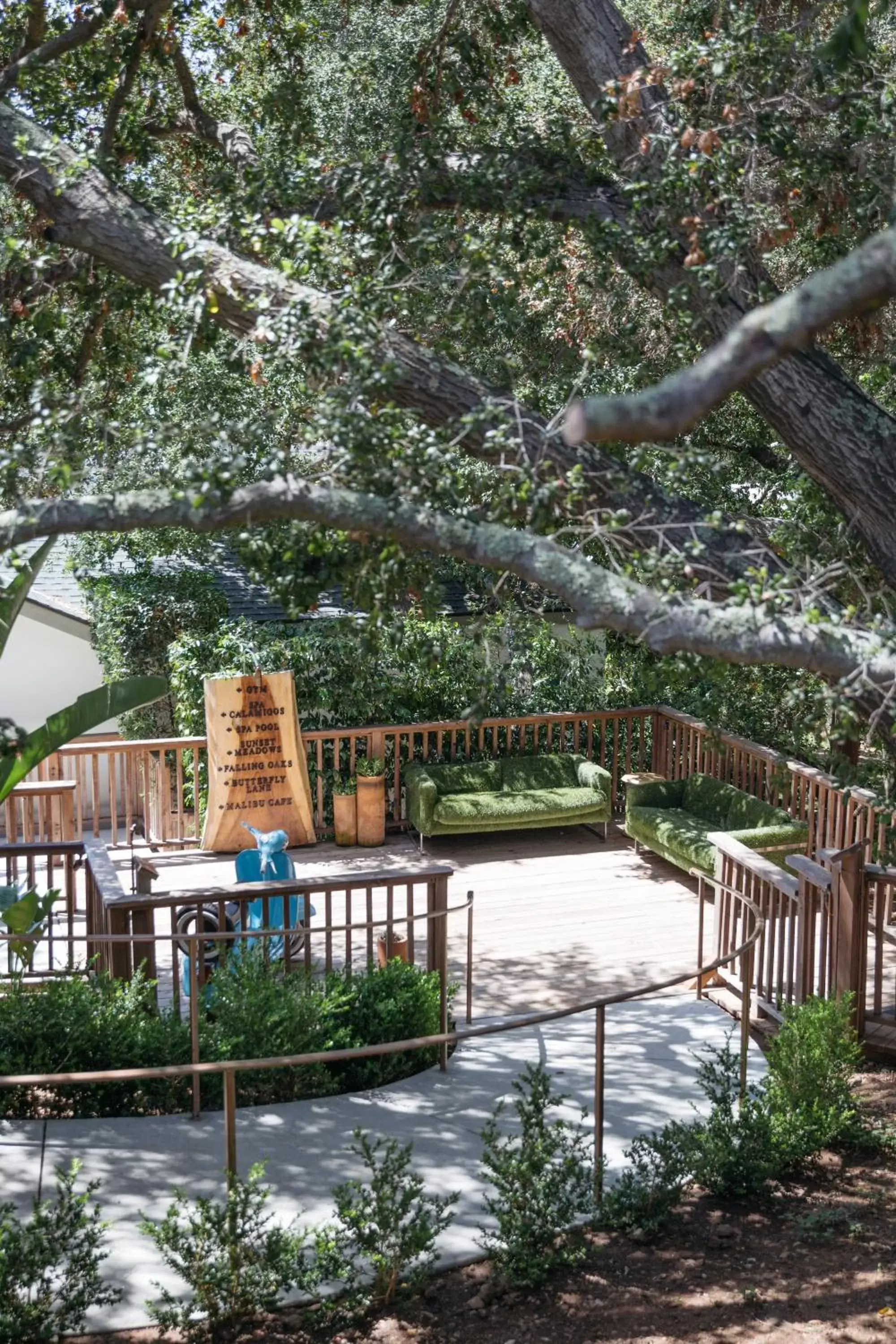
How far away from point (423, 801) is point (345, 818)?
32.1 inches

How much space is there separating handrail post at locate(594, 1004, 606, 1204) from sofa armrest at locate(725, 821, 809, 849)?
495 cm

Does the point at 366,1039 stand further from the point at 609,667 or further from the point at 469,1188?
the point at 609,667

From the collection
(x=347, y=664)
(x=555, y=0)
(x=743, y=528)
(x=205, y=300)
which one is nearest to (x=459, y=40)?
(x=555, y=0)

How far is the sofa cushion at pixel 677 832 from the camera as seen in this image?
10.4 metres

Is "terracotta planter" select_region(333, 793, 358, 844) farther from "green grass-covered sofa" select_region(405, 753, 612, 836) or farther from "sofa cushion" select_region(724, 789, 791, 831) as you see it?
"sofa cushion" select_region(724, 789, 791, 831)

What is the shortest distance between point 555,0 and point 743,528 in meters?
3.39

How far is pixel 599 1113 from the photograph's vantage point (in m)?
5.52

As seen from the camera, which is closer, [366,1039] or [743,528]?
[743,528]

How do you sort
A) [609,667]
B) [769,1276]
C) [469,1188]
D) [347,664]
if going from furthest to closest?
1. [609,667]
2. [347,664]
3. [469,1188]
4. [769,1276]

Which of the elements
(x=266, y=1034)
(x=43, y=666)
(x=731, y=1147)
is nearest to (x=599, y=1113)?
(x=731, y=1147)

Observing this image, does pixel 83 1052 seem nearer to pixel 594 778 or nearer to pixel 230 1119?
pixel 230 1119

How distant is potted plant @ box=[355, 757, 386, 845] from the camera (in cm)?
1194

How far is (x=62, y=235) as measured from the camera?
260 inches

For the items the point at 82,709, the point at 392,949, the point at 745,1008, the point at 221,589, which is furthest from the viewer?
the point at 221,589
